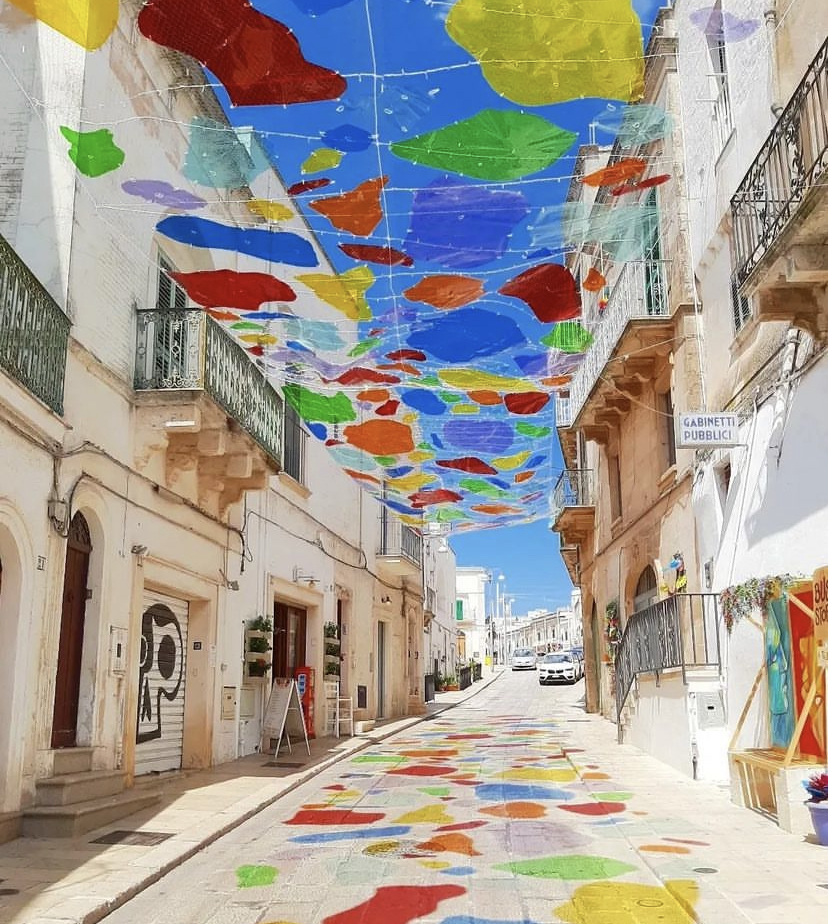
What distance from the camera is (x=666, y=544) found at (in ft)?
50.5

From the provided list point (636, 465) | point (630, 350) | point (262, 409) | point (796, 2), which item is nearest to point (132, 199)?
point (262, 409)

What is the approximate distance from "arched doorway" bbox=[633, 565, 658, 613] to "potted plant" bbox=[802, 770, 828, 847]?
31.5 feet

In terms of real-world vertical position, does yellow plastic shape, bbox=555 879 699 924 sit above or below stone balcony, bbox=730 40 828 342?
below

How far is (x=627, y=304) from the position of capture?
16.0 meters

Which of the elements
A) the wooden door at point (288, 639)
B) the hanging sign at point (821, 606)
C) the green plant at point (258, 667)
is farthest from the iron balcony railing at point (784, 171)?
the wooden door at point (288, 639)

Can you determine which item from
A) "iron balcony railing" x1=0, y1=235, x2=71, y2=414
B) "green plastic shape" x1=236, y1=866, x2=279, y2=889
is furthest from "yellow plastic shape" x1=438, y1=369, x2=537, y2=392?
"green plastic shape" x1=236, y1=866, x2=279, y2=889

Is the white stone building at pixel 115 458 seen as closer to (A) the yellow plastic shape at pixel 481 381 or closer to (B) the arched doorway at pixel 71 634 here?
(B) the arched doorway at pixel 71 634

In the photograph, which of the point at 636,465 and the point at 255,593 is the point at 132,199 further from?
the point at 636,465

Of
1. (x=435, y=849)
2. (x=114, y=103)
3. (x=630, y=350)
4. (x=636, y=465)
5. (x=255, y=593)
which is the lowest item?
(x=435, y=849)

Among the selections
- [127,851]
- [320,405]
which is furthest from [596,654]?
[127,851]

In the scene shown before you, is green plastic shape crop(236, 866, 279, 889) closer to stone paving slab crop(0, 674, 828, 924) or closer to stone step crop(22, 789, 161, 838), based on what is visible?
stone paving slab crop(0, 674, 828, 924)

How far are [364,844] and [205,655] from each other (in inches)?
239

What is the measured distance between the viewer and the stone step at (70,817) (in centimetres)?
826

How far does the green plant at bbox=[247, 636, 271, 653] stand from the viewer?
15.2m
